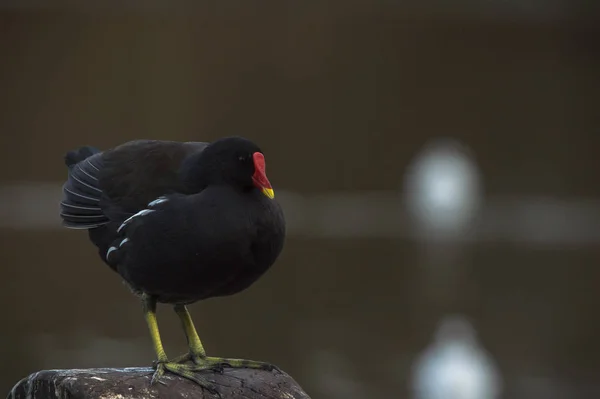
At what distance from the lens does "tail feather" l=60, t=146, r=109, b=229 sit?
347cm

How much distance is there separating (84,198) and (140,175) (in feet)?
0.85

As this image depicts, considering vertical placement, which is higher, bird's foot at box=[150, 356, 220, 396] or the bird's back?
the bird's back

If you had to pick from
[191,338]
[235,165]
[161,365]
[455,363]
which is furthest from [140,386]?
[455,363]

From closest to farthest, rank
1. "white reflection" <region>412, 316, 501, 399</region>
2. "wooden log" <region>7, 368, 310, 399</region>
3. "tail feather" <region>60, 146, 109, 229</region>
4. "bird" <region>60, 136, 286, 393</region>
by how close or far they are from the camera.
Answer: "bird" <region>60, 136, 286, 393</region> → "wooden log" <region>7, 368, 310, 399</region> → "tail feather" <region>60, 146, 109, 229</region> → "white reflection" <region>412, 316, 501, 399</region>

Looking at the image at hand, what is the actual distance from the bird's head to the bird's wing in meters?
0.11

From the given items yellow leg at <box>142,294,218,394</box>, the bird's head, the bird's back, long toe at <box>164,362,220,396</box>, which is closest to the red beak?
the bird's head

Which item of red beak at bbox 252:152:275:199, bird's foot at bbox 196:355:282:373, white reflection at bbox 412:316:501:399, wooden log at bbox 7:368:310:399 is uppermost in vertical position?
white reflection at bbox 412:316:501:399

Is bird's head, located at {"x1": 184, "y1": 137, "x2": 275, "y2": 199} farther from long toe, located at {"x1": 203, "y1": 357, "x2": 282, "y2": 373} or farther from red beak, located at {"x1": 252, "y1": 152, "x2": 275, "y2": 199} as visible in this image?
long toe, located at {"x1": 203, "y1": 357, "x2": 282, "y2": 373}

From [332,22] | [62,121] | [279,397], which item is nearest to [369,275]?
[332,22]

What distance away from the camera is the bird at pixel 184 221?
3.09 m

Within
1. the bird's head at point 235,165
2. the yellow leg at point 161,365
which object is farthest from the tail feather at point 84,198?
the bird's head at point 235,165

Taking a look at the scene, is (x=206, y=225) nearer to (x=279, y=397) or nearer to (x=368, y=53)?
(x=279, y=397)

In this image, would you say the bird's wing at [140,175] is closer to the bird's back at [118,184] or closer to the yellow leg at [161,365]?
the bird's back at [118,184]

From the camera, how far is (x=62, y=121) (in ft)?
22.6
